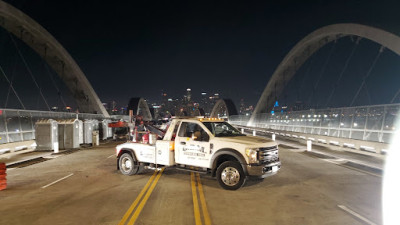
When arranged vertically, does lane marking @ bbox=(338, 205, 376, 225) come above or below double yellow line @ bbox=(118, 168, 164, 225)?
below

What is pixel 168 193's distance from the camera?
27.6 ft

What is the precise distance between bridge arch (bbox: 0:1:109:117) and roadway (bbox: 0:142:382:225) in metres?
31.0

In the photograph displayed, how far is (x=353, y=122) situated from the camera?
21.8 meters

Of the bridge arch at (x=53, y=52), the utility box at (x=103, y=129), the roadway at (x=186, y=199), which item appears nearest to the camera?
the roadway at (x=186, y=199)

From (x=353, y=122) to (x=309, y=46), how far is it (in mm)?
31704

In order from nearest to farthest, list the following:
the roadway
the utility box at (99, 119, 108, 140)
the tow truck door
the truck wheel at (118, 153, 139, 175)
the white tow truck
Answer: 1. the roadway
2. the white tow truck
3. the tow truck door
4. the truck wheel at (118, 153, 139, 175)
5. the utility box at (99, 119, 108, 140)

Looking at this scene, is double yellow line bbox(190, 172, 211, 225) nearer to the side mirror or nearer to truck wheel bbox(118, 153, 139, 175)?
the side mirror

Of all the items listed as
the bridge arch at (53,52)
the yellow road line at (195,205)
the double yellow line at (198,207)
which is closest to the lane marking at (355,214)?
the double yellow line at (198,207)

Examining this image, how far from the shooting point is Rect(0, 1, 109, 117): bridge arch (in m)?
35.2

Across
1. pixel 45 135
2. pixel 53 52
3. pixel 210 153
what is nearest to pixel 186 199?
pixel 210 153

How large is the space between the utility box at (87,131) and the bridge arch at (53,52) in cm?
1788

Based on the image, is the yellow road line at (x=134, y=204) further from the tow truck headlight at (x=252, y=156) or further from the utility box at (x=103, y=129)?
the utility box at (x=103, y=129)

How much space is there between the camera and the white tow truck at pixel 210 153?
8.64 m

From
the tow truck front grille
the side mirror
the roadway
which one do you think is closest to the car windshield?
the side mirror
